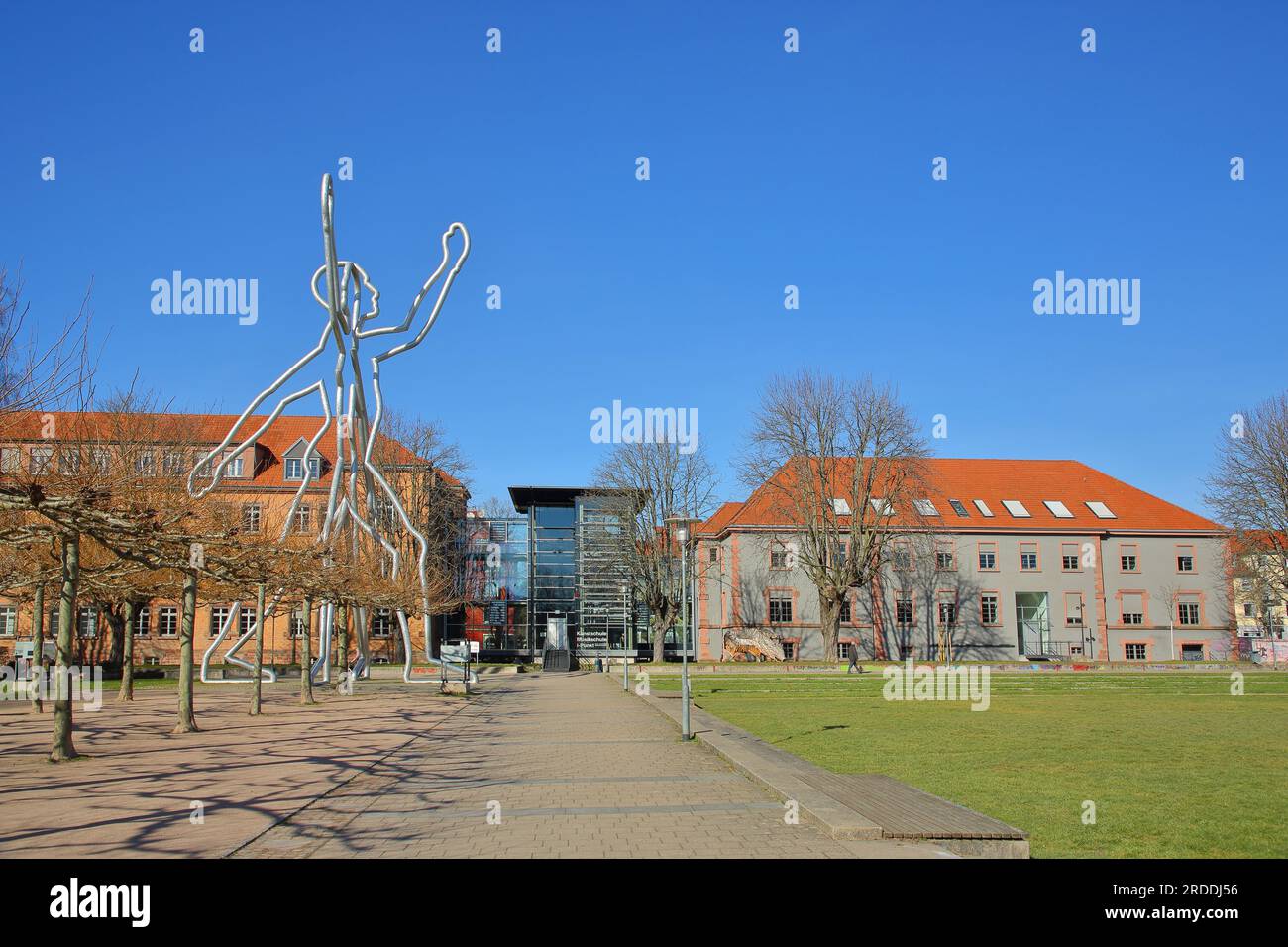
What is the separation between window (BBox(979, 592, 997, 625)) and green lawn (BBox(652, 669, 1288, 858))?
3243cm

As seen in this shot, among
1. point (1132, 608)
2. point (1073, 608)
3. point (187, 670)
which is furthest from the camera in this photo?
point (1132, 608)

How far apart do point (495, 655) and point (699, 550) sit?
15075 mm

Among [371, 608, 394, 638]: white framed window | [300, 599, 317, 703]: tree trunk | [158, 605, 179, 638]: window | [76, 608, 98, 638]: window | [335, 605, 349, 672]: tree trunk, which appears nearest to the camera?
[300, 599, 317, 703]: tree trunk

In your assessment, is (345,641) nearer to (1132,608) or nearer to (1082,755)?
(1082,755)

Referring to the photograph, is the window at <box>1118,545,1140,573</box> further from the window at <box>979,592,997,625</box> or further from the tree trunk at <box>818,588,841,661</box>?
the tree trunk at <box>818,588,841,661</box>

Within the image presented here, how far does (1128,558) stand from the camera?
67688mm

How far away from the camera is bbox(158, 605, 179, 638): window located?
57.8 metres

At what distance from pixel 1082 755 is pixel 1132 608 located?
57.5 metres

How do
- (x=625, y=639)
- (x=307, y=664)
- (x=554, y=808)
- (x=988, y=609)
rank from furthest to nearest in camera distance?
(x=988, y=609) < (x=625, y=639) < (x=307, y=664) < (x=554, y=808)

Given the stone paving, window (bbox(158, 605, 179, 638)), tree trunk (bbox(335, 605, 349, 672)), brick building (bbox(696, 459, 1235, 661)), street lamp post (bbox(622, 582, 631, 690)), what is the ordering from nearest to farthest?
the stone paving < street lamp post (bbox(622, 582, 631, 690)) < tree trunk (bbox(335, 605, 349, 672)) < window (bbox(158, 605, 179, 638)) < brick building (bbox(696, 459, 1235, 661))

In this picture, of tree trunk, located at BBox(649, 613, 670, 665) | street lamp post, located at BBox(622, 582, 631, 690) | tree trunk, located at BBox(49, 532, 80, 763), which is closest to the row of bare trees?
tree trunk, located at BBox(49, 532, 80, 763)

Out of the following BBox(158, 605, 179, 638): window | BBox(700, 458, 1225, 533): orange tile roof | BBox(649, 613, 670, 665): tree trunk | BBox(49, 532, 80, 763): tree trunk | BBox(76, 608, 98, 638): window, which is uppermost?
BBox(700, 458, 1225, 533): orange tile roof

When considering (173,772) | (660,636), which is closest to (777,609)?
(660,636)

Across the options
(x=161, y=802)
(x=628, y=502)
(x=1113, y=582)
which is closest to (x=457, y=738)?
(x=161, y=802)
